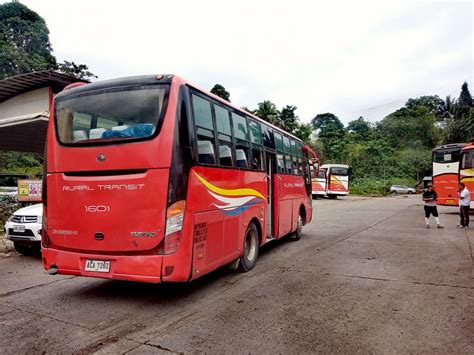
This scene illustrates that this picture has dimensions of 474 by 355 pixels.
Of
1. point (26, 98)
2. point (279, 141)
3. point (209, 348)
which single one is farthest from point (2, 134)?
point (209, 348)

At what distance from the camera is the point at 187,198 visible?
15.9 feet

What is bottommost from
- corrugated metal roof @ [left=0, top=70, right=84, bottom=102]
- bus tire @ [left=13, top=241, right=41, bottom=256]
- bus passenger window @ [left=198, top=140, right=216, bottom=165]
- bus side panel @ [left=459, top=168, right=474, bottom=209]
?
bus tire @ [left=13, top=241, right=41, bottom=256]

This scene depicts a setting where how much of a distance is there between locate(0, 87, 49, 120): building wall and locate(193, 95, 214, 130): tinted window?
11354mm

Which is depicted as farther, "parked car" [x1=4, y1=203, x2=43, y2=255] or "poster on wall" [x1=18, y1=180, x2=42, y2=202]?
"poster on wall" [x1=18, y1=180, x2=42, y2=202]

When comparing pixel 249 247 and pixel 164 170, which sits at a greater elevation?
pixel 164 170

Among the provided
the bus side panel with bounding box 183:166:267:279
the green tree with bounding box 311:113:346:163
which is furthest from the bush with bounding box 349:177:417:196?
the bus side panel with bounding box 183:166:267:279

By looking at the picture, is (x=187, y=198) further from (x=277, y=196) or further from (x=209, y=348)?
(x=277, y=196)

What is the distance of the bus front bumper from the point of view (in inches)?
182

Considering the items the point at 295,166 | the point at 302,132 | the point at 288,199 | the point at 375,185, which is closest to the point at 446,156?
the point at 295,166

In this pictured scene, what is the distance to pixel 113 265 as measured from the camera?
482 cm

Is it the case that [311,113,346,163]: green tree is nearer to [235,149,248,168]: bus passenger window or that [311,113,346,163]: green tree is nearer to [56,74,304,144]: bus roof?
[235,149,248,168]: bus passenger window

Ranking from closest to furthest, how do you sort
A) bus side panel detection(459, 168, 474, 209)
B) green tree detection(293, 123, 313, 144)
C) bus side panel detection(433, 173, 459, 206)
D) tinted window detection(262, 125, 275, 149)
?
tinted window detection(262, 125, 275, 149)
bus side panel detection(459, 168, 474, 209)
bus side panel detection(433, 173, 459, 206)
green tree detection(293, 123, 313, 144)

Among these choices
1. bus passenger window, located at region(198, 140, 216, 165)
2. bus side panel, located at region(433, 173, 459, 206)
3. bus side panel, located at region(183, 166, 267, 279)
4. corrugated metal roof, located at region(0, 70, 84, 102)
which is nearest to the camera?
bus side panel, located at region(183, 166, 267, 279)

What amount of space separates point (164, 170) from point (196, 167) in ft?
1.82
